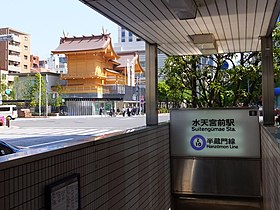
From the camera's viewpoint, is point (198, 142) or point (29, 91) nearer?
point (198, 142)

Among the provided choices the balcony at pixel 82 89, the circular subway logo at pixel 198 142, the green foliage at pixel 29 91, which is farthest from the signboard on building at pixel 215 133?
the green foliage at pixel 29 91

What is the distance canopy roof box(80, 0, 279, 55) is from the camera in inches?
132

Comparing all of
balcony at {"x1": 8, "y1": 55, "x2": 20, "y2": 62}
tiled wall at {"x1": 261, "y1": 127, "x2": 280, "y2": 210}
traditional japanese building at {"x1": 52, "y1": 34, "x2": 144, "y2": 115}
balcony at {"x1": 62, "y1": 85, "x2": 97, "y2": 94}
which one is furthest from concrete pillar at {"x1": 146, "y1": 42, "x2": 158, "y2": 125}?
balcony at {"x1": 8, "y1": 55, "x2": 20, "y2": 62}

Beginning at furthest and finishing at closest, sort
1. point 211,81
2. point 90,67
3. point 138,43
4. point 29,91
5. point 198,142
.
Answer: point 29,91 → point 90,67 → point 138,43 → point 211,81 → point 198,142

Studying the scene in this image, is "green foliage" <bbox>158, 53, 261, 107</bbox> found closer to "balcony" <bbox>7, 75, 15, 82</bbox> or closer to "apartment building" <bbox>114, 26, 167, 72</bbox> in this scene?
"apartment building" <bbox>114, 26, 167, 72</bbox>

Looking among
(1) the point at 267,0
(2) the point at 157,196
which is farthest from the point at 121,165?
(1) the point at 267,0

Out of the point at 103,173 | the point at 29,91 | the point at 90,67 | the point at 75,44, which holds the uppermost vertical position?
the point at 75,44

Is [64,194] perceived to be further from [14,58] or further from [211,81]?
[14,58]

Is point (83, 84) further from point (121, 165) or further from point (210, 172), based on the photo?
point (121, 165)

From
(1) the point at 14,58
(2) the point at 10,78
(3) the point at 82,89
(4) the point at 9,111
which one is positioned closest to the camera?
(3) the point at 82,89

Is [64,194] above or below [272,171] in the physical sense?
above

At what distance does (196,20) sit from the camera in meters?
4.14

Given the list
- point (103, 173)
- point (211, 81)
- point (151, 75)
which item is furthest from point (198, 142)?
point (103, 173)

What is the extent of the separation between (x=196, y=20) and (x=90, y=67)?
34.7 feet
